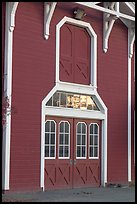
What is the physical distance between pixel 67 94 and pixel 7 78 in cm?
313

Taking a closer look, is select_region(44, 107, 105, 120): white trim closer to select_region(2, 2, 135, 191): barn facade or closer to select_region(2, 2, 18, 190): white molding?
select_region(2, 2, 135, 191): barn facade

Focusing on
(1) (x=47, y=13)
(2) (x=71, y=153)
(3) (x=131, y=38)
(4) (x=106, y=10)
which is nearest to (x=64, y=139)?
(2) (x=71, y=153)

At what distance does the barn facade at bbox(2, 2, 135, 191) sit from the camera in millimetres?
15617

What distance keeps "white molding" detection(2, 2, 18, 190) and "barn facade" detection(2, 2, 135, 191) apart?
0.03 m

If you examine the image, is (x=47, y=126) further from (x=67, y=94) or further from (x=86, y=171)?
(x=86, y=171)

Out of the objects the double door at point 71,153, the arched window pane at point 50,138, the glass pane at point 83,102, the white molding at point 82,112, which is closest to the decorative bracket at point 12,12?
the white molding at point 82,112

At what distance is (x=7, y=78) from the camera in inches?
605

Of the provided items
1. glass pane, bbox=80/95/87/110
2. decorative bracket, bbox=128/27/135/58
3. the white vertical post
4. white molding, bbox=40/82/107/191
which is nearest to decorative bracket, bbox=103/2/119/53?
decorative bracket, bbox=128/27/135/58

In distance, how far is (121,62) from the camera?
66.0ft

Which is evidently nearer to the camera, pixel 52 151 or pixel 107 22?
pixel 52 151

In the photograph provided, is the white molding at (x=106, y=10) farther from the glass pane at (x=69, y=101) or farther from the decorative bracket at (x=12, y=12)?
the glass pane at (x=69, y=101)

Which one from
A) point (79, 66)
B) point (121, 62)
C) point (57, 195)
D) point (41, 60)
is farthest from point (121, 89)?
point (57, 195)

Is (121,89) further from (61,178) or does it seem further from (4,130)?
(4,130)

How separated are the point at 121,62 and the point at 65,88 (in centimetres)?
377
